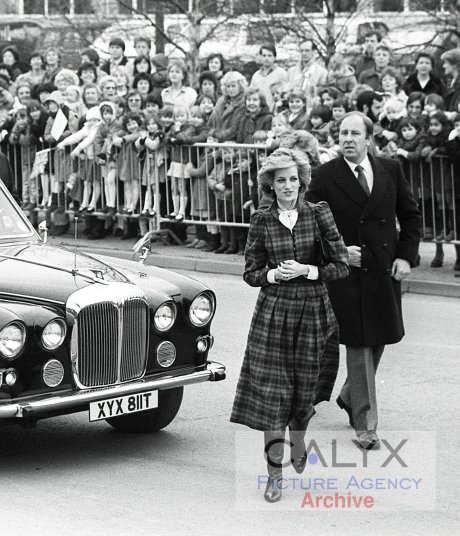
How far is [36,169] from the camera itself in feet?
59.8

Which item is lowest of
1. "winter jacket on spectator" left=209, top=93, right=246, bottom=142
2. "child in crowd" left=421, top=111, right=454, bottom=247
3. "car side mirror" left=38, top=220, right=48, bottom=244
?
"car side mirror" left=38, top=220, right=48, bottom=244

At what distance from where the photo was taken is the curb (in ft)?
45.0

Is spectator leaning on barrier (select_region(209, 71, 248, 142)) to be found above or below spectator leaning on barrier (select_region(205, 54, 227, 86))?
below

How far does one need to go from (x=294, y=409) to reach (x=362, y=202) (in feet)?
5.04

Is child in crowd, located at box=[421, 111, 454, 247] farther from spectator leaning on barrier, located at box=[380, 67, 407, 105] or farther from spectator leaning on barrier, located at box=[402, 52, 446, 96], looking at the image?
spectator leaning on barrier, located at box=[402, 52, 446, 96]

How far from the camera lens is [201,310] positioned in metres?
7.98

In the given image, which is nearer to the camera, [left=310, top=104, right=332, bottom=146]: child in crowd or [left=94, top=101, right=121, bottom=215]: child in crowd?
[left=310, top=104, right=332, bottom=146]: child in crowd

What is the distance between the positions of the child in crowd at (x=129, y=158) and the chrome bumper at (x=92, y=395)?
9.24 meters

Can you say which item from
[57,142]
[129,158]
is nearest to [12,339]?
[129,158]

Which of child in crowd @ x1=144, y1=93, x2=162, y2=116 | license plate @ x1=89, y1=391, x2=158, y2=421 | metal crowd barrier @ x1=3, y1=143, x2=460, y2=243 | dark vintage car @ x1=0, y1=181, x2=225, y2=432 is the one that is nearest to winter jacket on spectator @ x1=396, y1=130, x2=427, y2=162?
metal crowd barrier @ x1=3, y1=143, x2=460, y2=243

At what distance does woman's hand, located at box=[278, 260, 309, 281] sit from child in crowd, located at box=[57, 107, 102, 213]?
429 inches

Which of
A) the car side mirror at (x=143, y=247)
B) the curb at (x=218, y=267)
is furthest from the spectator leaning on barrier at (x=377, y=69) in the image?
the car side mirror at (x=143, y=247)

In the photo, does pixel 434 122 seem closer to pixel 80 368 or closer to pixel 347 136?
pixel 347 136

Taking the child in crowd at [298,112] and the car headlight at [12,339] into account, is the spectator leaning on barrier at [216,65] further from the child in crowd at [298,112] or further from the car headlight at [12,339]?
the car headlight at [12,339]
